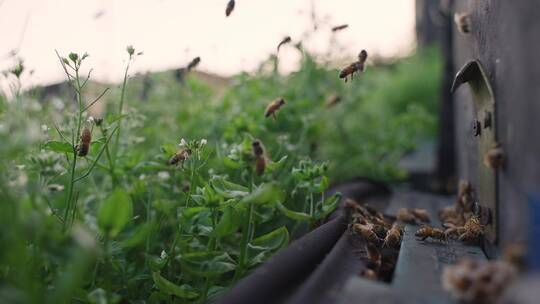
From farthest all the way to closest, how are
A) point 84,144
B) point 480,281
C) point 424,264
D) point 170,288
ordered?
point 84,144, point 170,288, point 424,264, point 480,281

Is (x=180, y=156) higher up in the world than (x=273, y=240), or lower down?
higher up

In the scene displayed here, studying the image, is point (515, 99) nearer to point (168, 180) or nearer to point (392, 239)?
point (392, 239)

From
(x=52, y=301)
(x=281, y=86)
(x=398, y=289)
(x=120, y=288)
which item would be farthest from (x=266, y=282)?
(x=281, y=86)

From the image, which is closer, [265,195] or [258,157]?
[265,195]

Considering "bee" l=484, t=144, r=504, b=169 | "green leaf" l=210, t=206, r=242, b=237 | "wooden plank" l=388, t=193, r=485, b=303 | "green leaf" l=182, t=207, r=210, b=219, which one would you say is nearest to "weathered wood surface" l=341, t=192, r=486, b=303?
"wooden plank" l=388, t=193, r=485, b=303

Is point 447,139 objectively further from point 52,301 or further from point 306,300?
point 52,301

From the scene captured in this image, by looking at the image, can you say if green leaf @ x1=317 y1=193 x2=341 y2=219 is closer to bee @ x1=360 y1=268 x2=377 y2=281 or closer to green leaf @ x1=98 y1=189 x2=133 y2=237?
bee @ x1=360 y1=268 x2=377 y2=281

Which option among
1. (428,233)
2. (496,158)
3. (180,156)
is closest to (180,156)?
(180,156)
